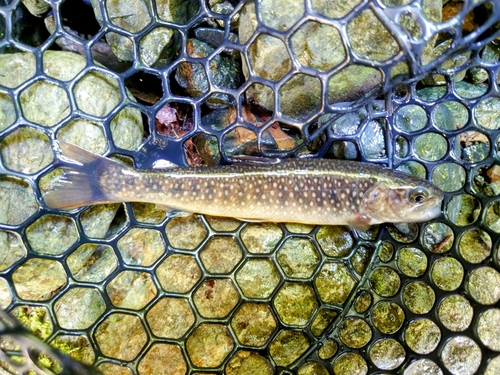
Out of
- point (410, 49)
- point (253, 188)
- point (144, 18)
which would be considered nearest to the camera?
point (410, 49)

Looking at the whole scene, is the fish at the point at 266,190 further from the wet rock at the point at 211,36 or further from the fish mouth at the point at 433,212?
the wet rock at the point at 211,36

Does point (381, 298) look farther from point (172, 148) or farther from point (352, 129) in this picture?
point (172, 148)

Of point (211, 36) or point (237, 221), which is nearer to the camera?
point (237, 221)

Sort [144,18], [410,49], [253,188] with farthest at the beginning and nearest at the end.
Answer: [144,18] → [253,188] → [410,49]

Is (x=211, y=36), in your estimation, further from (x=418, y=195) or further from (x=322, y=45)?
(x=418, y=195)

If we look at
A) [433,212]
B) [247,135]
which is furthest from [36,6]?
[433,212]

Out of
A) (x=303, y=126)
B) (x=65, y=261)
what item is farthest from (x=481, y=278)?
(x=65, y=261)
